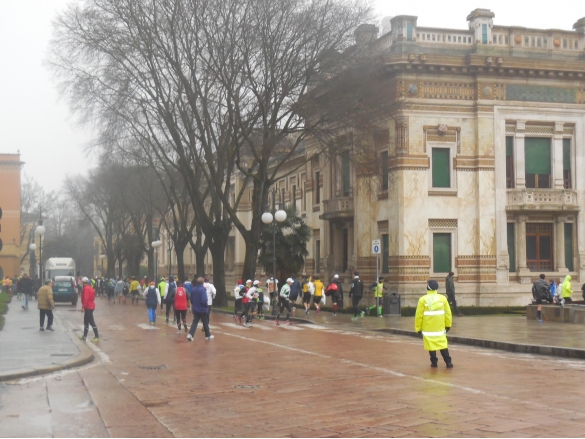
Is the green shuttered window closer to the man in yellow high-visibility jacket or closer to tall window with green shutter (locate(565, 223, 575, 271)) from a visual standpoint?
tall window with green shutter (locate(565, 223, 575, 271))

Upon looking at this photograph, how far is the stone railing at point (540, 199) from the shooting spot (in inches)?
1666

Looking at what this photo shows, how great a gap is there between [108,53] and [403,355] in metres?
25.0

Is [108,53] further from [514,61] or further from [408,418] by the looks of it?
[408,418]

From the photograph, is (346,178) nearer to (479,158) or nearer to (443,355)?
(479,158)

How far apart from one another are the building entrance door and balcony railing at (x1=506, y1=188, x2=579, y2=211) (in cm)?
131

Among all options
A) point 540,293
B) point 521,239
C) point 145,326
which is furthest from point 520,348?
point 521,239

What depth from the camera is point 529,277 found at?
4275 centimetres

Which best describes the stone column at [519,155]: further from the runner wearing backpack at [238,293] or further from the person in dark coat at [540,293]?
the runner wearing backpack at [238,293]

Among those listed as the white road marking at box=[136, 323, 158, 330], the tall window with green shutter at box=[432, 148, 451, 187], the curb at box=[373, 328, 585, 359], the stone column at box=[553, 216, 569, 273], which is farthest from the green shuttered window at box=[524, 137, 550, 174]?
the white road marking at box=[136, 323, 158, 330]

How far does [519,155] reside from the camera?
42906mm

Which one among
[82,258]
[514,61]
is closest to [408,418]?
[514,61]

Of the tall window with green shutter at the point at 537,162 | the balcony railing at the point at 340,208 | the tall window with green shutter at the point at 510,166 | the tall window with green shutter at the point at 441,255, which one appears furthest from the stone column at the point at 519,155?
the balcony railing at the point at 340,208

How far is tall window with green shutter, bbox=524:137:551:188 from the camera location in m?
43.4

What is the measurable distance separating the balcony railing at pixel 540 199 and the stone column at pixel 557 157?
749 millimetres
